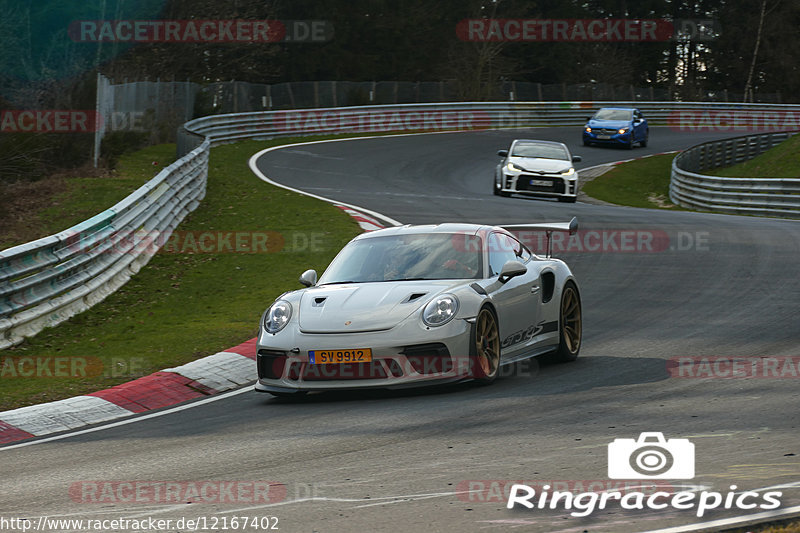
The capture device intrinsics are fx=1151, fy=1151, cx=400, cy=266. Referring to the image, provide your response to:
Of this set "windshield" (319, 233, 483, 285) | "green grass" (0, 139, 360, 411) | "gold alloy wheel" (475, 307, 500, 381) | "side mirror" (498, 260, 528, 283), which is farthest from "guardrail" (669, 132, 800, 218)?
"gold alloy wheel" (475, 307, 500, 381)

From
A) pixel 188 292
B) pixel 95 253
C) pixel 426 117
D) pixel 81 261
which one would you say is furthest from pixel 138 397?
pixel 426 117

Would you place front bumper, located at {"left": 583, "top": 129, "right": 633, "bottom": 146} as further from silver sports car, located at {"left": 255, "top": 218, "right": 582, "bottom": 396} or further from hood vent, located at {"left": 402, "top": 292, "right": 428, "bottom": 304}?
hood vent, located at {"left": 402, "top": 292, "right": 428, "bottom": 304}

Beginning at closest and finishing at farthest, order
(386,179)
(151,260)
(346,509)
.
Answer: (346,509) < (151,260) < (386,179)

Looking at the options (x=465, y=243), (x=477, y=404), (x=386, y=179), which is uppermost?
(x=465, y=243)

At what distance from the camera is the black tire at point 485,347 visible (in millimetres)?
8750

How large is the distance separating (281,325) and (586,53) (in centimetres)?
8061

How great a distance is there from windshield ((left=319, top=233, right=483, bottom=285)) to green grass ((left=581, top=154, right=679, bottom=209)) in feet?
76.3

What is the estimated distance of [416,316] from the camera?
8719 mm

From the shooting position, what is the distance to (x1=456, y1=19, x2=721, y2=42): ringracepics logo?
2793 inches

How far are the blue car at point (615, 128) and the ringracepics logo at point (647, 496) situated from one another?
133ft

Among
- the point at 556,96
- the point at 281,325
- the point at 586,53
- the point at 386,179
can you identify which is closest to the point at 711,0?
the point at 586,53

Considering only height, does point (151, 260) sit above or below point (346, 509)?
below

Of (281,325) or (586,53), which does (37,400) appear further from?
(586,53)

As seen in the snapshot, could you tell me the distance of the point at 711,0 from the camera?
315 ft
